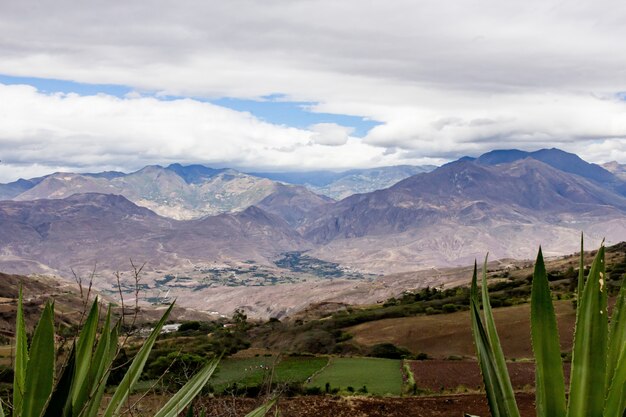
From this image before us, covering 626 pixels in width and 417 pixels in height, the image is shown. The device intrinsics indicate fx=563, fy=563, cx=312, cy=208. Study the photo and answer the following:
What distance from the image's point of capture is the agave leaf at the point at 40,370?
7.84 ft

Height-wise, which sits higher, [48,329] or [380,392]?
[48,329]

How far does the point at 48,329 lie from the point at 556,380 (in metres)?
2.15

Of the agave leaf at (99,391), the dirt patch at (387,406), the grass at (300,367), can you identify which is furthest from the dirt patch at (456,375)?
the agave leaf at (99,391)

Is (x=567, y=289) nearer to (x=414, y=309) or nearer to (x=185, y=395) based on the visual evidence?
(x=414, y=309)

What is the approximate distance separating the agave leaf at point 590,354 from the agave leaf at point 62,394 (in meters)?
1.99

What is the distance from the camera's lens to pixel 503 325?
44062mm

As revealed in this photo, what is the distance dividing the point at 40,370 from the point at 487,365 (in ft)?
6.40

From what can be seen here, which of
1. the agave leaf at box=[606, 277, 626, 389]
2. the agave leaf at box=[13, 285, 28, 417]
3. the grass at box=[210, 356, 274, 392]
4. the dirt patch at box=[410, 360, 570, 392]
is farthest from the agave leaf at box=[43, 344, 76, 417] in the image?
the grass at box=[210, 356, 274, 392]

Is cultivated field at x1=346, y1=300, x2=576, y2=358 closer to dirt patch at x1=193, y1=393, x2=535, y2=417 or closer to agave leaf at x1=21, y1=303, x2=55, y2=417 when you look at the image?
dirt patch at x1=193, y1=393, x2=535, y2=417

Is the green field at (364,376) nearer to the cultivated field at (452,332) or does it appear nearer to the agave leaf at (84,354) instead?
the cultivated field at (452,332)

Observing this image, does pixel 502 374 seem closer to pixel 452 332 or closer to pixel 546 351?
pixel 546 351

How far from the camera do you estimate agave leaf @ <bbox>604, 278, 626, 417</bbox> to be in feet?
7.15

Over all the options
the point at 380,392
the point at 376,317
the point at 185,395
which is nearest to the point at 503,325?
the point at 376,317

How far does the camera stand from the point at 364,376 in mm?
26594
